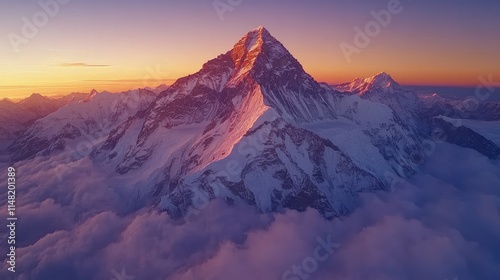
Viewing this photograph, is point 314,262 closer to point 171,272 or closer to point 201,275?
point 201,275

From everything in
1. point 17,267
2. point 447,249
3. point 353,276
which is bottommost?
point 447,249

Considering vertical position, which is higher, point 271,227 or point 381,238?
point 271,227

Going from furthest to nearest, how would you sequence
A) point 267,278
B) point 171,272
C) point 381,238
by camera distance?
1. point 381,238
2. point 171,272
3. point 267,278

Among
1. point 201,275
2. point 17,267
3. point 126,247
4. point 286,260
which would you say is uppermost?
point 17,267

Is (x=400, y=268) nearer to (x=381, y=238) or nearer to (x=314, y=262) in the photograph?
(x=381, y=238)

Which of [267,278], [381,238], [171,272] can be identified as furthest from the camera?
[381,238]

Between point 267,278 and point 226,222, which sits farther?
point 226,222

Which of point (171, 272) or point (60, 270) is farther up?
point (60, 270)

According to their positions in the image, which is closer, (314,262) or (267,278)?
(267,278)

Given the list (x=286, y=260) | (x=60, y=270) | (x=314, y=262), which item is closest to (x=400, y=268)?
(x=314, y=262)

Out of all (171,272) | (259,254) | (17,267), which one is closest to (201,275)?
(171,272)
